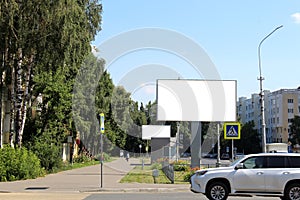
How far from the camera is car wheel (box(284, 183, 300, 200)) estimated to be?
16.2m

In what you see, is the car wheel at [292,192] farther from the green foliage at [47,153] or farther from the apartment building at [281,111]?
the apartment building at [281,111]

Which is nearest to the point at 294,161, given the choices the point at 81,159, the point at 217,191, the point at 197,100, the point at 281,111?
the point at 217,191

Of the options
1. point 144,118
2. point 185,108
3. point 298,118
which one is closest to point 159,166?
point 185,108

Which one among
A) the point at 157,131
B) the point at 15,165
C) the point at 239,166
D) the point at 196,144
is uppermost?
the point at 157,131

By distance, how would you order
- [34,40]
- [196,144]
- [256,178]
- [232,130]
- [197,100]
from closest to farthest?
[256,178], [232,130], [34,40], [196,144], [197,100]

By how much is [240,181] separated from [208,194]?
118cm

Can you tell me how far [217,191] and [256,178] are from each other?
1398 mm

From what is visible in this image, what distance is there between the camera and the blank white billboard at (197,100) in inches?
1256

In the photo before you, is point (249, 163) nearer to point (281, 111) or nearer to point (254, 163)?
point (254, 163)

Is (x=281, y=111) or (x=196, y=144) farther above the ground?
(x=281, y=111)

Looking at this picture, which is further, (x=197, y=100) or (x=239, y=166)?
(x=197, y=100)

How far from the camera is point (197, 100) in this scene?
32.4 m

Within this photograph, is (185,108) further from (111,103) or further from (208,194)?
(111,103)

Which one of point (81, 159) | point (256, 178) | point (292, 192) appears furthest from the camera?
point (81, 159)
